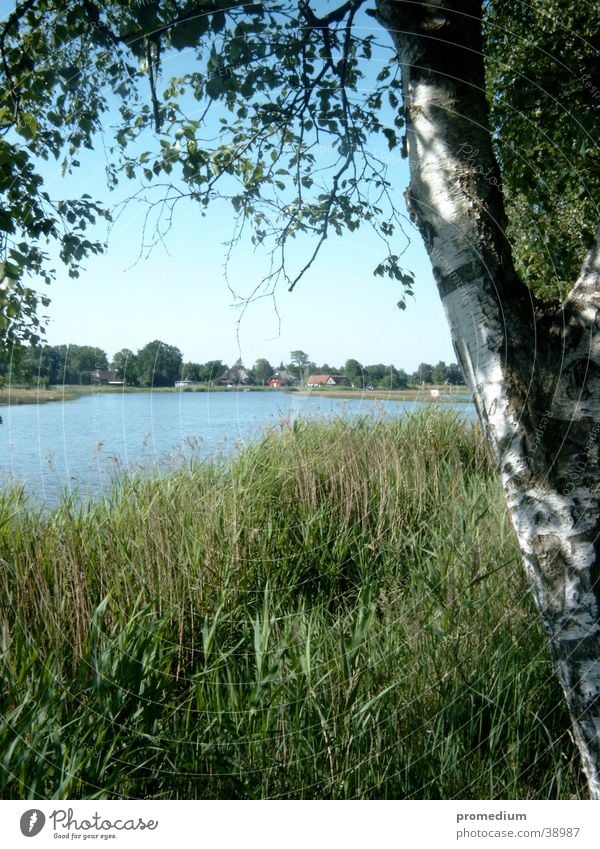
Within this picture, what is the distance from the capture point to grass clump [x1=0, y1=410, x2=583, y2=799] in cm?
183

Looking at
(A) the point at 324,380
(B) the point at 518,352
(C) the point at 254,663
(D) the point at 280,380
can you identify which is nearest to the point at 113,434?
(D) the point at 280,380

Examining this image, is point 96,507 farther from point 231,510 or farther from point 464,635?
point 464,635

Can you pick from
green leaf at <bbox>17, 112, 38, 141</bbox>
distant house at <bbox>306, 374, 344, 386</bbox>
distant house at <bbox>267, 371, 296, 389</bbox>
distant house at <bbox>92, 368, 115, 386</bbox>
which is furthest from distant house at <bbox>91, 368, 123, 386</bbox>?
green leaf at <bbox>17, 112, 38, 141</bbox>

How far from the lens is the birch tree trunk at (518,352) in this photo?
70.4 inches

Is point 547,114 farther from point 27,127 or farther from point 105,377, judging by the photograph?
point 105,377

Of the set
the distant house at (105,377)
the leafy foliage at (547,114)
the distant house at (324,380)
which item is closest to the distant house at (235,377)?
the distant house at (324,380)

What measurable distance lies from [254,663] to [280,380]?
1.04 metres

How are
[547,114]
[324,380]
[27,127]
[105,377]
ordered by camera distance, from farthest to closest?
[547,114]
[27,127]
[324,380]
[105,377]

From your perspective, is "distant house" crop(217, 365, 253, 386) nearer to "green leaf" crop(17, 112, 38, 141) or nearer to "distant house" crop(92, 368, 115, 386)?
"distant house" crop(92, 368, 115, 386)

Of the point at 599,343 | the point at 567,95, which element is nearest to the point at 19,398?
the point at 599,343

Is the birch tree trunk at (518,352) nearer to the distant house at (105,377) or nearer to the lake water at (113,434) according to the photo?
the lake water at (113,434)

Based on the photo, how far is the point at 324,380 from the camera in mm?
2299

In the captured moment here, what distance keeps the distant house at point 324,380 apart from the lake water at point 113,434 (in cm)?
9

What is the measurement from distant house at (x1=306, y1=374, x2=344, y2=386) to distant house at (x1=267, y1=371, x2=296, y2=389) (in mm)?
77
